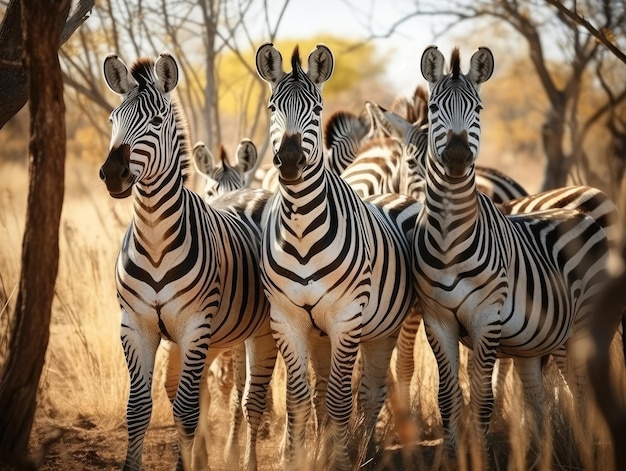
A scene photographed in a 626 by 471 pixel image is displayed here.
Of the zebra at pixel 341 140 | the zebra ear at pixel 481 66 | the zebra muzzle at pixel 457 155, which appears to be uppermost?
the zebra at pixel 341 140

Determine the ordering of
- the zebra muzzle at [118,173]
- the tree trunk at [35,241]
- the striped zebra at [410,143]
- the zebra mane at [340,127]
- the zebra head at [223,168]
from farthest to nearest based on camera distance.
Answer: the zebra mane at [340,127] → the zebra head at [223,168] → the striped zebra at [410,143] → the zebra muzzle at [118,173] → the tree trunk at [35,241]

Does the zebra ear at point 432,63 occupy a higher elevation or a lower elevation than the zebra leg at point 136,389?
higher

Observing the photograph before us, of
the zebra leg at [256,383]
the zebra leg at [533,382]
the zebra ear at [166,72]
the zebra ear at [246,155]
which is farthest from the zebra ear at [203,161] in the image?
the zebra leg at [533,382]

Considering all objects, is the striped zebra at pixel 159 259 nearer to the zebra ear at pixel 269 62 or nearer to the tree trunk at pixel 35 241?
the zebra ear at pixel 269 62

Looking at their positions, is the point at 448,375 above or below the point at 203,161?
below

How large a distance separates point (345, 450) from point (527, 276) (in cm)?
179

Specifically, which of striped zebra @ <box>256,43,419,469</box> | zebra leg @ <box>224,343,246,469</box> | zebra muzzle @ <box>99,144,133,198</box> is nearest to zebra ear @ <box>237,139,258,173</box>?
zebra leg @ <box>224,343,246,469</box>

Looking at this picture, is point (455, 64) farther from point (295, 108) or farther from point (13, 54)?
point (13, 54)

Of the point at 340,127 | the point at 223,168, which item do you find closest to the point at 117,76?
the point at 223,168

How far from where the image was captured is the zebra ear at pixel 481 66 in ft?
19.4

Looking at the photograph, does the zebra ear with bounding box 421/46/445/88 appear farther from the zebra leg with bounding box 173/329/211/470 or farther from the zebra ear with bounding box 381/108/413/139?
the zebra leg with bounding box 173/329/211/470

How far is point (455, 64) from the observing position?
233 inches

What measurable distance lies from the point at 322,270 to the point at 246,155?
11.2ft

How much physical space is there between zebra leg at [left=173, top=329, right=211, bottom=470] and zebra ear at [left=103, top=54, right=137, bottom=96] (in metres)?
1.58
